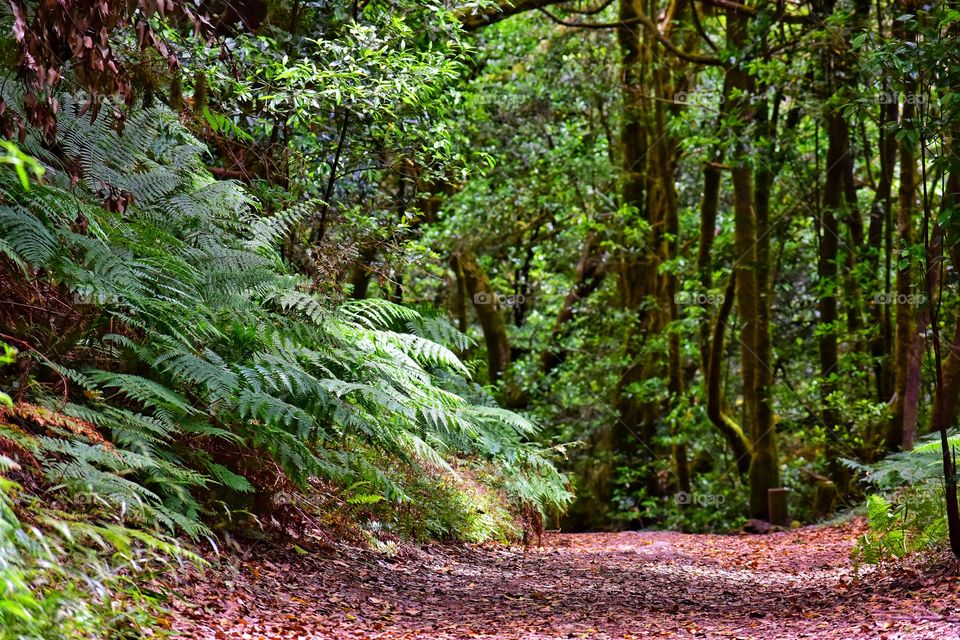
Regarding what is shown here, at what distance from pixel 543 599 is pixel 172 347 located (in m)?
2.45

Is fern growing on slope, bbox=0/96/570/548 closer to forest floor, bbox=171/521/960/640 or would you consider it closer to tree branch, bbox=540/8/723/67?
forest floor, bbox=171/521/960/640

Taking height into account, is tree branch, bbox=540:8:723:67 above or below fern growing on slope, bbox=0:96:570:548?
above

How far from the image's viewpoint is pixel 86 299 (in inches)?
177

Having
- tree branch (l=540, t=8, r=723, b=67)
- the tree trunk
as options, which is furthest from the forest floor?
the tree trunk

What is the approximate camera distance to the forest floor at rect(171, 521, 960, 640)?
3881mm

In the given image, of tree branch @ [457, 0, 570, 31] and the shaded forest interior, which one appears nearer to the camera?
the shaded forest interior

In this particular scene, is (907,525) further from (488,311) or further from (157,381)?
(488,311)

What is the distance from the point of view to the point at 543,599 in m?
5.16

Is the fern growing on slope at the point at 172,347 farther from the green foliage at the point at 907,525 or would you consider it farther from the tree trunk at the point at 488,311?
the tree trunk at the point at 488,311

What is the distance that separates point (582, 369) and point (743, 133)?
6359 mm

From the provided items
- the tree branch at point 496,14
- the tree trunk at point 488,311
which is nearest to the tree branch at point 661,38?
the tree branch at point 496,14

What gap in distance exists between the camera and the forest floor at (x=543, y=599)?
3.88 meters

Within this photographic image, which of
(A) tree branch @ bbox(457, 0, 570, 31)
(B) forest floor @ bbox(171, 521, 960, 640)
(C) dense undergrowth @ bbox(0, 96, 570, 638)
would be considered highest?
(A) tree branch @ bbox(457, 0, 570, 31)

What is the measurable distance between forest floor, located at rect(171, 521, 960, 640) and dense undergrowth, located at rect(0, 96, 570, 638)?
368mm
